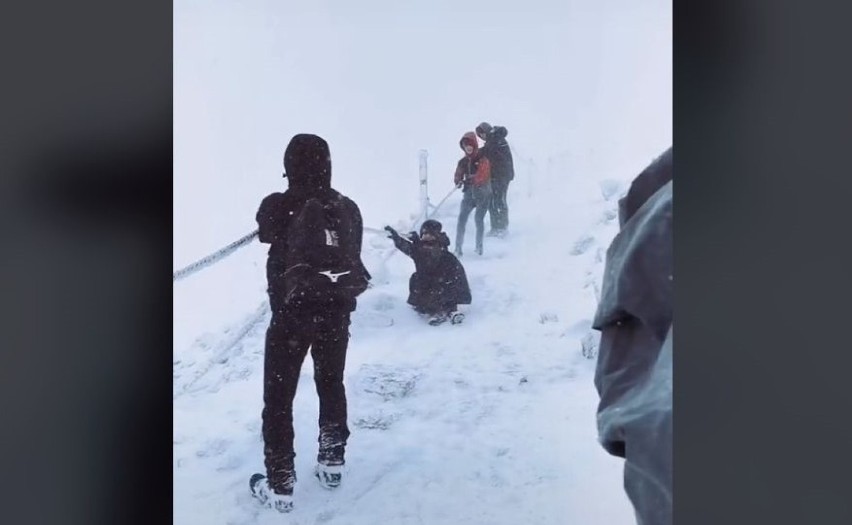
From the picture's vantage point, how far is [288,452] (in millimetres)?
3258

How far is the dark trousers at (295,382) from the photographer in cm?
326

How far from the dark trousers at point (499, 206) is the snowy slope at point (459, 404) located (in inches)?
1.7

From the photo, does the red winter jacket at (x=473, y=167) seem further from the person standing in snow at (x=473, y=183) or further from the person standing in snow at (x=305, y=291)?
the person standing in snow at (x=305, y=291)

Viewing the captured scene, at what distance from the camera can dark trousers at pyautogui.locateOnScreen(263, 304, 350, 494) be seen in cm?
326

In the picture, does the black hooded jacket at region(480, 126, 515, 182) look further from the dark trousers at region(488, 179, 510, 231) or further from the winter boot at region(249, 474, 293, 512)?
the winter boot at region(249, 474, 293, 512)

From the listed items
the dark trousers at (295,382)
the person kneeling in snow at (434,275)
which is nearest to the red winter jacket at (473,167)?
the person kneeling in snow at (434,275)

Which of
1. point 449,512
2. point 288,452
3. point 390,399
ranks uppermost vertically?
point 390,399
